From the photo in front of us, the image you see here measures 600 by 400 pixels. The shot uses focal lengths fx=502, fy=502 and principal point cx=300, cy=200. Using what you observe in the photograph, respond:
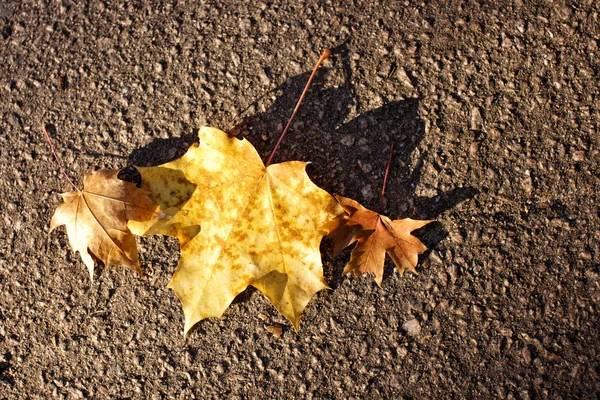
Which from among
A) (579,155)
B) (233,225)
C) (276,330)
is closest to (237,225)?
(233,225)

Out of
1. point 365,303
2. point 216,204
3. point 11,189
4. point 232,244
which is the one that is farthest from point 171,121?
point 365,303

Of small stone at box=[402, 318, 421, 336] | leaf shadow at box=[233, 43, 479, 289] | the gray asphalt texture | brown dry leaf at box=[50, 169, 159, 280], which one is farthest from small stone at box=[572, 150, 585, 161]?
brown dry leaf at box=[50, 169, 159, 280]

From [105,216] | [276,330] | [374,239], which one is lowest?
[276,330]

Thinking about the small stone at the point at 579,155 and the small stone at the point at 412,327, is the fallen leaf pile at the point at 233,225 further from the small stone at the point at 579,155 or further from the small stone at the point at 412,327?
the small stone at the point at 579,155

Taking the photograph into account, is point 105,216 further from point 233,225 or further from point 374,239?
point 374,239

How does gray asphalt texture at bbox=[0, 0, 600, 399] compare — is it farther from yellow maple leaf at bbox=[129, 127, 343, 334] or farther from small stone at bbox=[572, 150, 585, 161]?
yellow maple leaf at bbox=[129, 127, 343, 334]

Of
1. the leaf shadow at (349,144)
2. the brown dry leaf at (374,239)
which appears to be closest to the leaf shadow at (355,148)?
the leaf shadow at (349,144)
